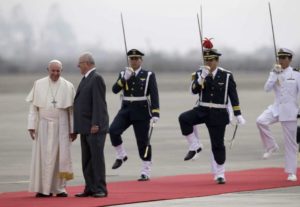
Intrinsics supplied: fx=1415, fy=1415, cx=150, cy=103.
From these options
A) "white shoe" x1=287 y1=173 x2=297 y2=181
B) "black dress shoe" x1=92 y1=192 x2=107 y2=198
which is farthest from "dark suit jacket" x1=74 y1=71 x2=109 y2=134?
"white shoe" x1=287 y1=173 x2=297 y2=181

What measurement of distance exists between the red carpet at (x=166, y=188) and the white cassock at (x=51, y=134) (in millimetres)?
285

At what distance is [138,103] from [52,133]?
2.46m

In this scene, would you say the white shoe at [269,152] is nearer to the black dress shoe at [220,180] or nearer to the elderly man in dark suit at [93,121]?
the black dress shoe at [220,180]

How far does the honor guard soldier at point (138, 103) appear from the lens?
64.1ft

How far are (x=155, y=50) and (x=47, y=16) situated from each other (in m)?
4.07

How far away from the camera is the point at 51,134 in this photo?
17.4 m

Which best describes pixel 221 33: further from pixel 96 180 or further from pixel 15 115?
pixel 96 180

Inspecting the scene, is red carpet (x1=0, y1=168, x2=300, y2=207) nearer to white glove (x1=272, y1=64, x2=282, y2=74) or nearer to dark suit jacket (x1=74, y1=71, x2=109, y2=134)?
dark suit jacket (x1=74, y1=71, x2=109, y2=134)

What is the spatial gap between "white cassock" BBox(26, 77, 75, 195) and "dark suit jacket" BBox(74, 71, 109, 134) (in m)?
0.31

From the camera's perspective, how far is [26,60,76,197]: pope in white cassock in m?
17.3

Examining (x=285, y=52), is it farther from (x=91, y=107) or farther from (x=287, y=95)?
(x=91, y=107)

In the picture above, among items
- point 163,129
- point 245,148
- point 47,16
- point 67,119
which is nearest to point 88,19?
point 47,16

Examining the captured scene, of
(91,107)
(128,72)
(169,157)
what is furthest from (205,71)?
(169,157)

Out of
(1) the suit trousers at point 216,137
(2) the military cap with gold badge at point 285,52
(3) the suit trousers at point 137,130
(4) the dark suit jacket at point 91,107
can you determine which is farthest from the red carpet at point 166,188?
(2) the military cap with gold badge at point 285,52
